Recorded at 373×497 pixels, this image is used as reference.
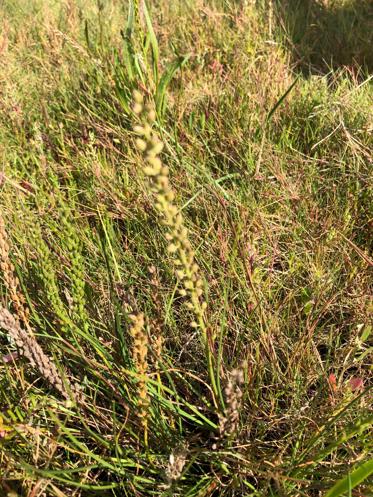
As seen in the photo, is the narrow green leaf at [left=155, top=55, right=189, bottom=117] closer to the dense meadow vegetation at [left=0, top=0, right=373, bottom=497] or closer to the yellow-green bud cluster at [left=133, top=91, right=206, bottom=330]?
the dense meadow vegetation at [left=0, top=0, right=373, bottom=497]

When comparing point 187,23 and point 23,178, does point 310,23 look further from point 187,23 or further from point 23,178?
point 23,178

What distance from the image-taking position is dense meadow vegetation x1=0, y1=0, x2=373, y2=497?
832 mm

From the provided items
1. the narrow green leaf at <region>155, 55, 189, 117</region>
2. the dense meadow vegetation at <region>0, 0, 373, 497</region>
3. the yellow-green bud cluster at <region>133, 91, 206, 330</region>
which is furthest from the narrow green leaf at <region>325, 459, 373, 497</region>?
the narrow green leaf at <region>155, 55, 189, 117</region>

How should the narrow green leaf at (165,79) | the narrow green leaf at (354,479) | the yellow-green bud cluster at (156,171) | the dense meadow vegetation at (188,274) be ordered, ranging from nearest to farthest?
the yellow-green bud cluster at (156,171)
the narrow green leaf at (354,479)
the dense meadow vegetation at (188,274)
the narrow green leaf at (165,79)

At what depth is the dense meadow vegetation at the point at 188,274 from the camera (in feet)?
2.73

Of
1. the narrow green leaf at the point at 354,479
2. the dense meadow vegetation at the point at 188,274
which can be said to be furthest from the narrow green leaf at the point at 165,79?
the narrow green leaf at the point at 354,479

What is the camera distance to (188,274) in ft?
2.09

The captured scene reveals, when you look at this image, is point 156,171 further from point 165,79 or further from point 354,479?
point 165,79

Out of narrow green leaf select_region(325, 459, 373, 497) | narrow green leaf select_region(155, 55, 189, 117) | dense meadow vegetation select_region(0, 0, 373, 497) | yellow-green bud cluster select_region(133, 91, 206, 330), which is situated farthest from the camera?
narrow green leaf select_region(155, 55, 189, 117)

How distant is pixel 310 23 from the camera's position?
2.74 m

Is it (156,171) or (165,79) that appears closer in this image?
(156,171)

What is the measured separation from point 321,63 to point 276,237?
1520 mm

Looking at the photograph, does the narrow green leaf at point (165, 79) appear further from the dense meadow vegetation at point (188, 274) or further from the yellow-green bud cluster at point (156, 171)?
the yellow-green bud cluster at point (156, 171)

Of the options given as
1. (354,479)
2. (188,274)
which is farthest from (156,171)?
(354,479)
